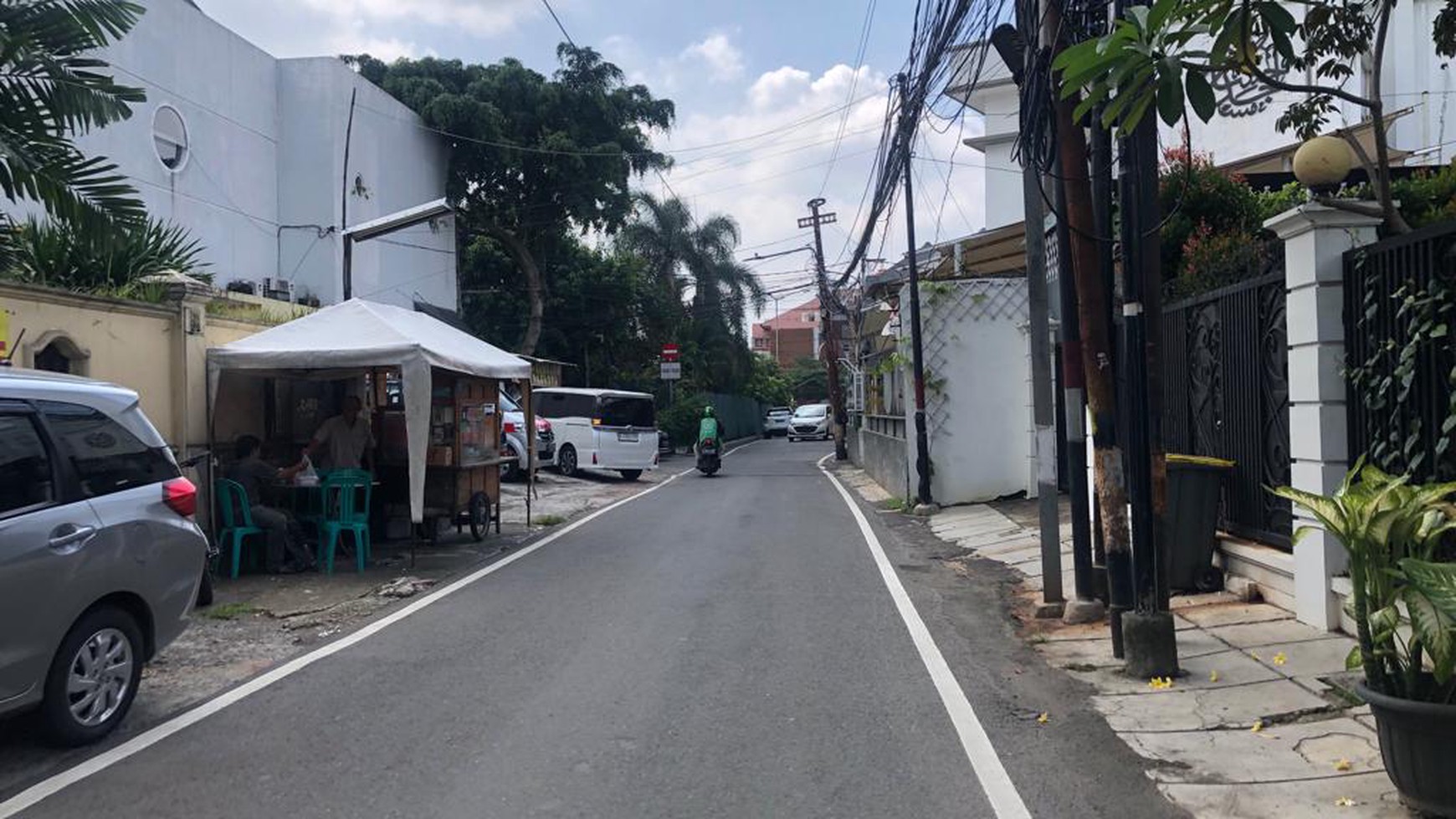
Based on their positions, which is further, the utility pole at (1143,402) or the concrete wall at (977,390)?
the concrete wall at (977,390)

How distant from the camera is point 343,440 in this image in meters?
12.5

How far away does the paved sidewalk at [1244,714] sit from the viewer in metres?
4.86

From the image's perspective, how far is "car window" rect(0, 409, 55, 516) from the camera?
17.8ft

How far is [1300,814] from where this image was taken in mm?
4625

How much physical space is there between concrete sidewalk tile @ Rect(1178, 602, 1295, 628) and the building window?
67.8ft

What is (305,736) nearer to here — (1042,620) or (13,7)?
(13,7)

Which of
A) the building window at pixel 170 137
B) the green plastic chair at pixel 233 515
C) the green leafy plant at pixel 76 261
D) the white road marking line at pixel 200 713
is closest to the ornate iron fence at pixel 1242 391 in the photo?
the white road marking line at pixel 200 713

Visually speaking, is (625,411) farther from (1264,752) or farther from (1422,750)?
(1422,750)

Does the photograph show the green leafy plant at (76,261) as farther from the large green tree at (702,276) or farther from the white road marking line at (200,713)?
the large green tree at (702,276)

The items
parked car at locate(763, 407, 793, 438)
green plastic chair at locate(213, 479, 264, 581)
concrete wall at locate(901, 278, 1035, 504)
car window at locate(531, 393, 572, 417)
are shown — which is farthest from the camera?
parked car at locate(763, 407, 793, 438)

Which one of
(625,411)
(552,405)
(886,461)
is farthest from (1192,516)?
(552,405)

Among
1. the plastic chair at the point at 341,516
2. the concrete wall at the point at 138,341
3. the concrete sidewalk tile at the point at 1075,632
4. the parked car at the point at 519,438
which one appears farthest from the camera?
the parked car at the point at 519,438

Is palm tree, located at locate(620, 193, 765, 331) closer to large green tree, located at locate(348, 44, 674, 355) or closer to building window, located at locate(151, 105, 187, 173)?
large green tree, located at locate(348, 44, 674, 355)

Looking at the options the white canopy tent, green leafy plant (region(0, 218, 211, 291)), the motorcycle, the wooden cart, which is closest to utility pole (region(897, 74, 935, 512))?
A: the wooden cart
